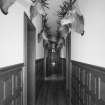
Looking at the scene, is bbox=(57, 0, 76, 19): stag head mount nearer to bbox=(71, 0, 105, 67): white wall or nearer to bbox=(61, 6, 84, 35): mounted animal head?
bbox=(61, 6, 84, 35): mounted animal head

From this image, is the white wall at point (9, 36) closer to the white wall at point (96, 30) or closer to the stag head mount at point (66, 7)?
the stag head mount at point (66, 7)

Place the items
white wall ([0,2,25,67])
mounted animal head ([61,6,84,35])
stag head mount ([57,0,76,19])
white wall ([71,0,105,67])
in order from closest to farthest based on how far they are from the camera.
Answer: white wall ([0,2,25,67])
white wall ([71,0,105,67])
mounted animal head ([61,6,84,35])
stag head mount ([57,0,76,19])

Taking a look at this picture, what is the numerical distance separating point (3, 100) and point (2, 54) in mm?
493

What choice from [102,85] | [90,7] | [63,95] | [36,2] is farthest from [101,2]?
[63,95]

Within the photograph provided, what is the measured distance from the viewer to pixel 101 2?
5.50 ft

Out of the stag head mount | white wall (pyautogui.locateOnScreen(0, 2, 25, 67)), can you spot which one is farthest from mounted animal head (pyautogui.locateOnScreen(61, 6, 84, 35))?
white wall (pyautogui.locateOnScreen(0, 2, 25, 67))

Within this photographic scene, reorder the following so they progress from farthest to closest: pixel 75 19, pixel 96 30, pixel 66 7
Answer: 1. pixel 66 7
2. pixel 75 19
3. pixel 96 30

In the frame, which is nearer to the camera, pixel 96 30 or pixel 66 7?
pixel 96 30

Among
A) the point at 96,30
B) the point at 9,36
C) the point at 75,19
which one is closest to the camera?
Result: the point at 9,36

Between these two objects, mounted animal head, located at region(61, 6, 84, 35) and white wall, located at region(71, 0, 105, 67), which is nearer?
white wall, located at region(71, 0, 105, 67)

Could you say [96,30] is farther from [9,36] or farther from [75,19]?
[9,36]

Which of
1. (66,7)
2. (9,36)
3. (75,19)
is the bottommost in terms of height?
(9,36)

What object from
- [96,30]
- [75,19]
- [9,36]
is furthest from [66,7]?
[9,36]

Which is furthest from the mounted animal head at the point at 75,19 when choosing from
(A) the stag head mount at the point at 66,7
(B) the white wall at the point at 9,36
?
(B) the white wall at the point at 9,36
